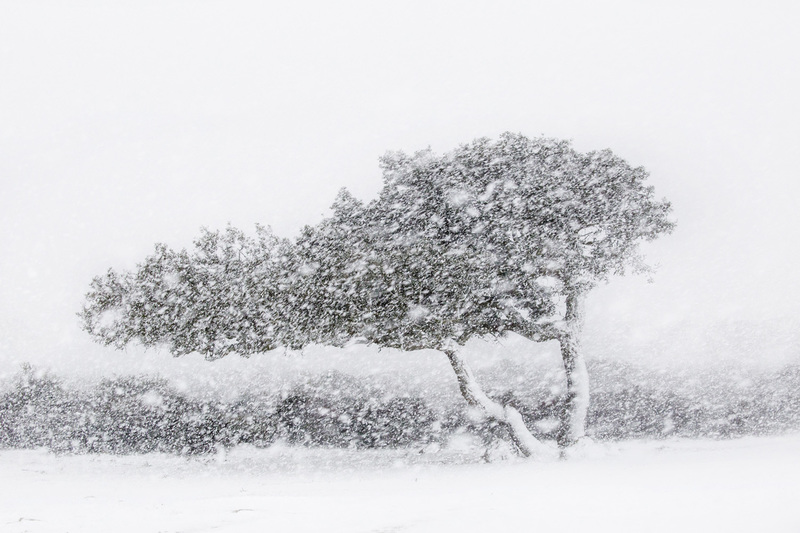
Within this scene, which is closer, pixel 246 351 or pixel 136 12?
pixel 246 351

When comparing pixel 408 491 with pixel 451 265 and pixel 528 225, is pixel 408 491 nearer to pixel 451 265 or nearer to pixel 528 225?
pixel 451 265

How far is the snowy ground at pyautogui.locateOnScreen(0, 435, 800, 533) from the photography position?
3.90 metres

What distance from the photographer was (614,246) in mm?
10148

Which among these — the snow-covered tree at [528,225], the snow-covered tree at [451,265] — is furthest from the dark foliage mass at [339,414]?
the snow-covered tree at [528,225]

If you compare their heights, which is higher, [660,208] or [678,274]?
[660,208]

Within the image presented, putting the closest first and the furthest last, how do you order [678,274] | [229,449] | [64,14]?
1. [229,449]
2. [678,274]
3. [64,14]

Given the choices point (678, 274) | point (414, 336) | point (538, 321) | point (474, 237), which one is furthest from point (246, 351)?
point (678, 274)

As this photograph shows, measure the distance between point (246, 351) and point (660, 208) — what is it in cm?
862

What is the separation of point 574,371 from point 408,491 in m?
4.93

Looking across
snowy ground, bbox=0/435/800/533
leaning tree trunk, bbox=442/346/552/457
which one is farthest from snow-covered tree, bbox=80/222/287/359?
leaning tree trunk, bbox=442/346/552/457

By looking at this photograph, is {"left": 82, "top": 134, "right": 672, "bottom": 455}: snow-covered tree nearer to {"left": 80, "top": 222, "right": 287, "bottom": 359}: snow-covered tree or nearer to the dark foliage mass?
{"left": 80, "top": 222, "right": 287, "bottom": 359}: snow-covered tree

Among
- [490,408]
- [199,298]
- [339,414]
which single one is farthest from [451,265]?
[199,298]

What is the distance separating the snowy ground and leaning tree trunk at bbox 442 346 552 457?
65cm

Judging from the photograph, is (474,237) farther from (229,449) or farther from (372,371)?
(229,449)
